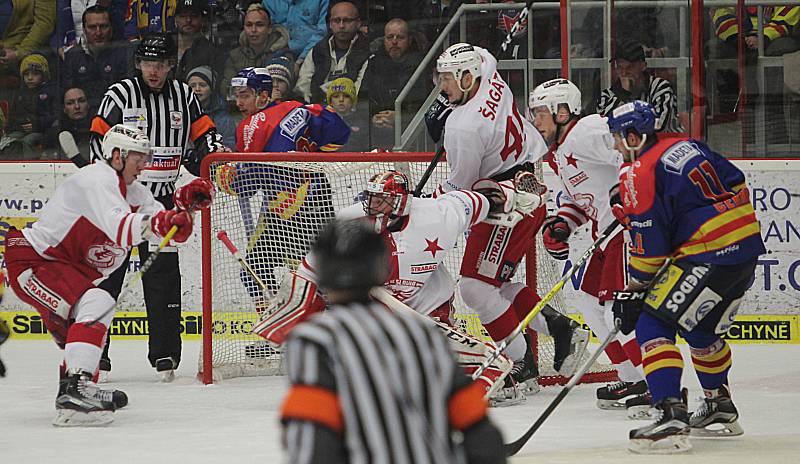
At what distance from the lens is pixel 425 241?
452 centimetres

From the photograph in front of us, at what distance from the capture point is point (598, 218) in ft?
16.5

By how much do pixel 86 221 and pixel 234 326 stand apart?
1.25m

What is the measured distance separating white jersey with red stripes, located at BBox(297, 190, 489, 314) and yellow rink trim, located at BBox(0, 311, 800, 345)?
1.45m

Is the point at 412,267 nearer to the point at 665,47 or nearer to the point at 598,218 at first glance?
the point at 598,218

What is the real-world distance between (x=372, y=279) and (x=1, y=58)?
6.15 metres

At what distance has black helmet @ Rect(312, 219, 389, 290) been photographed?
6.41 ft

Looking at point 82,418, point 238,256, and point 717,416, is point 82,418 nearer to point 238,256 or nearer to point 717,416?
point 238,256

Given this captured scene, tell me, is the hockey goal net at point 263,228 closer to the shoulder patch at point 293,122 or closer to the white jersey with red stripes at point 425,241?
the shoulder patch at point 293,122

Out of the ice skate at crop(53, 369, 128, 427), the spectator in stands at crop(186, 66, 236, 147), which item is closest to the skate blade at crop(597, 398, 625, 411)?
the ice skate at crop(53, 369, 128, 427)

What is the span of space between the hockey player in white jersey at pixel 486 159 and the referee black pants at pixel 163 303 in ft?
4.54

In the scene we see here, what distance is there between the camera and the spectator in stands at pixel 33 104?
738 centimetres

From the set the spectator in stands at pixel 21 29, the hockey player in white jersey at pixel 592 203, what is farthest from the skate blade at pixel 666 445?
the spectator in stands at pixel 21 29

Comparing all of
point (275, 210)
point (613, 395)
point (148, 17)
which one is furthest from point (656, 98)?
point (148, 17)

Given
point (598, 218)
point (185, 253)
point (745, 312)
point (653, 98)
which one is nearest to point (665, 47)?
point (653, 98)
